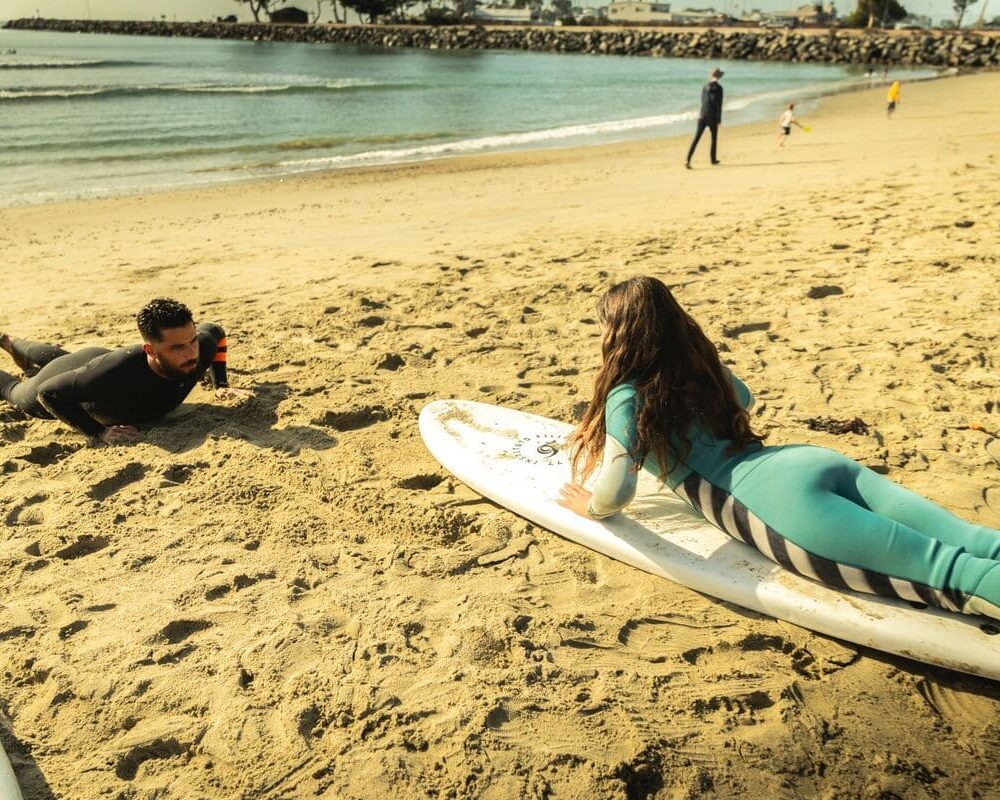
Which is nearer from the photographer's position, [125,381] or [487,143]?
[125,381]

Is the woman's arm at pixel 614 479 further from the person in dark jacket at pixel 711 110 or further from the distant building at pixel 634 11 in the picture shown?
the distant building at pixel 634 11

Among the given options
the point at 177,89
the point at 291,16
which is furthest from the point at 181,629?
the point at 291,16

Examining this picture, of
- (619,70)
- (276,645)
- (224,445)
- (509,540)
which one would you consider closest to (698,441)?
(509,540)

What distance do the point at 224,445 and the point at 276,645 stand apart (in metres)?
1.59

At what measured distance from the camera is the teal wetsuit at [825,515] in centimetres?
238

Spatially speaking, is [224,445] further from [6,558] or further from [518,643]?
[518,643]

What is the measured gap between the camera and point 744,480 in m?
2.72

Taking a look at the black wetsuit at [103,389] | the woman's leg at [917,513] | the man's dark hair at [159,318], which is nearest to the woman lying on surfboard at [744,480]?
the woman's leg at [917,513]

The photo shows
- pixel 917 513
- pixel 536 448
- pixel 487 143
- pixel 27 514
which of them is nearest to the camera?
pixel 917 513

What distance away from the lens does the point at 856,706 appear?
235 centimetres

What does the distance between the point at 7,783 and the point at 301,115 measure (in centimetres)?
2196

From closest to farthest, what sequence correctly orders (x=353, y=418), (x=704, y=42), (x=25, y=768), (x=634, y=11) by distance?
(x=25, y=768) < (x=353, y=418) < (x=704, y=42) < (x=634, y=11)

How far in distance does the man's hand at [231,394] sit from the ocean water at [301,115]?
893 centimetres

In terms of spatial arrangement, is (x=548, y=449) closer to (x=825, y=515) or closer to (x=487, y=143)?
(x=825, y=515)
